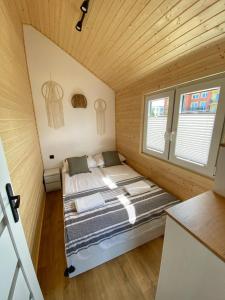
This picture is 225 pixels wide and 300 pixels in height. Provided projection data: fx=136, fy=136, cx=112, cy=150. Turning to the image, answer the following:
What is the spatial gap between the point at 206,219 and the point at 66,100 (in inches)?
120

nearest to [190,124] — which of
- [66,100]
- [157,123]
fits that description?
[157,123]

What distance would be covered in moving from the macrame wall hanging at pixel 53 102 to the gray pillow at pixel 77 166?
870 mm

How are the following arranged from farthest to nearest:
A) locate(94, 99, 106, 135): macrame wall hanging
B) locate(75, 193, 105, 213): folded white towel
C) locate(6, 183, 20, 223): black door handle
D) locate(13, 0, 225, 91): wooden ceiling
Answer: locate(94, 99, 106, 135): macrame wall hanging, locate(75, 193, 105, 213): folded white towel, locate(13, 0, 225, 91): wooden ceiling, locate(6, 183, 20, 223): black door handle

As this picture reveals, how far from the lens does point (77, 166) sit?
9.09 ft

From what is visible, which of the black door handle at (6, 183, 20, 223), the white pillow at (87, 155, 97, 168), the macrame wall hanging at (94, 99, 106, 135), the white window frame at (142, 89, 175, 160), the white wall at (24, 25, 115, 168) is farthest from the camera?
the macrame wall hanging at (94, 99, 106, 135)

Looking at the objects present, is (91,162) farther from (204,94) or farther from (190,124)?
(204,94)

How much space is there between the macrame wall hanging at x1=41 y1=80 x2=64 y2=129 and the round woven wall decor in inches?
9.8

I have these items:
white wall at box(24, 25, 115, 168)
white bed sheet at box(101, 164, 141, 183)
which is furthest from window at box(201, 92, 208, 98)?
white wall at box(24, 25, 115, 168)

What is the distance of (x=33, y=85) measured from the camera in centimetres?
267

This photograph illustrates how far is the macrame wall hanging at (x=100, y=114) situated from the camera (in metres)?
3.26

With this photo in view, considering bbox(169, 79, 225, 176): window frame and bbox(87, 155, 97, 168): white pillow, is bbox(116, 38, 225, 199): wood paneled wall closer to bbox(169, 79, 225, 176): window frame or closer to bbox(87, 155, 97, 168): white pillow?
bbox(169, 79, 225, 176): window frame

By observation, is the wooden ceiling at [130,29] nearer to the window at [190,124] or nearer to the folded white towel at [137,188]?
the window at [190,124]

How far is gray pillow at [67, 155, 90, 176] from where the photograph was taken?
2705 millimetres

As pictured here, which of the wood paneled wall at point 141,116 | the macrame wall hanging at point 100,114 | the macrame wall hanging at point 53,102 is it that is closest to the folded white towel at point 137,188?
the wood paneled wall at point 141,116
